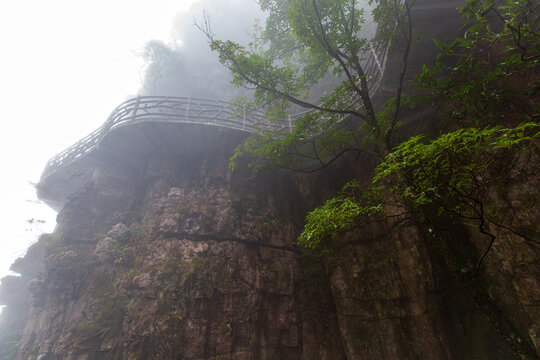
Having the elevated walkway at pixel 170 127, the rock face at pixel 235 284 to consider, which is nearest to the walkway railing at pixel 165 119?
the elevated walkway at pixel 170 127

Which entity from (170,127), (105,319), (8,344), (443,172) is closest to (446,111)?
(443,172)

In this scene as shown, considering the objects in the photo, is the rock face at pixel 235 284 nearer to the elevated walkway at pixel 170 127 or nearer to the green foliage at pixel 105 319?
the green foliage at pixel 105 319

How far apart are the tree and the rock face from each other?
1.66 metres

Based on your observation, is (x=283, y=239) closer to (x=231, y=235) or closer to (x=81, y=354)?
(x=231, y=235)

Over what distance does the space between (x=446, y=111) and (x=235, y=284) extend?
758 centimetres

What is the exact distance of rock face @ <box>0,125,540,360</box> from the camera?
573 cm

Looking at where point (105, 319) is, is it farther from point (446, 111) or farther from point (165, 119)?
point (446, 111)

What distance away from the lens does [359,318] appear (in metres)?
6.51

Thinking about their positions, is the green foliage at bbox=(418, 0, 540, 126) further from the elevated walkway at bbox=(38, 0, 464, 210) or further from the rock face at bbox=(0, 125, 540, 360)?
the rock face at bbox=(0, 125, 540, 360)

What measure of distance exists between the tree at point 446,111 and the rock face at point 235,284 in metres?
1.66

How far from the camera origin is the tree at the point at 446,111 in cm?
266

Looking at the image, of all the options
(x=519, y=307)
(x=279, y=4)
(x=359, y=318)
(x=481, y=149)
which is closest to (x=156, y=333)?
(x=359, y=318)

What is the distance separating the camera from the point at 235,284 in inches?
301

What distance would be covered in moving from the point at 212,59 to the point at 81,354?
24.3 metres
